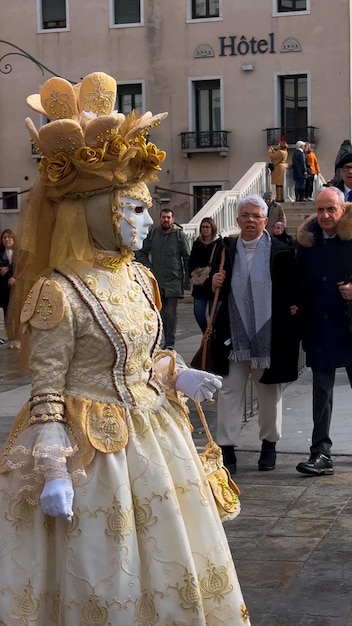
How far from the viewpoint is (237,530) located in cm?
632

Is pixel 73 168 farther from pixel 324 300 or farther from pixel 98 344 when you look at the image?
pixel 324 300

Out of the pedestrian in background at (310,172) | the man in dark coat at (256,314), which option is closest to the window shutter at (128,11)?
the pedestrian in background at (310,172)

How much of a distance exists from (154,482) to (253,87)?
30716 mm

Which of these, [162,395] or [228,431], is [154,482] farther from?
[228,431]

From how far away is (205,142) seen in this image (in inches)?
1341

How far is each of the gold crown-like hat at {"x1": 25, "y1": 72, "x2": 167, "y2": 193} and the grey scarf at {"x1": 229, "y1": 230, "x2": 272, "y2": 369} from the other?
123 inches

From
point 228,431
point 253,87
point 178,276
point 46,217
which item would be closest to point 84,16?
point 253,87

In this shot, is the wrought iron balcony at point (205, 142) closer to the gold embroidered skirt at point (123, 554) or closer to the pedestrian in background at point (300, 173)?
the pedestrian in background at point (300, 173)

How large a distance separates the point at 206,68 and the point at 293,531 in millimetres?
29021

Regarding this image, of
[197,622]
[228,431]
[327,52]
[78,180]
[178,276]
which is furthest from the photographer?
[327,52]

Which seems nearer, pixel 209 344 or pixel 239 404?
pixel 209 344

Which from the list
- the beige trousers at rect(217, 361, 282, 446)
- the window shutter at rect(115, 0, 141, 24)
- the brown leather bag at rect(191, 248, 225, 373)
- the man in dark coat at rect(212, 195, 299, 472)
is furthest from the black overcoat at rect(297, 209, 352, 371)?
the window shutter at rect(115, 0, 141, 24)

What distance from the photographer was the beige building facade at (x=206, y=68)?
1310 inches

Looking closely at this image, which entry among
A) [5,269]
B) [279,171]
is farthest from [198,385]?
[279,171]
